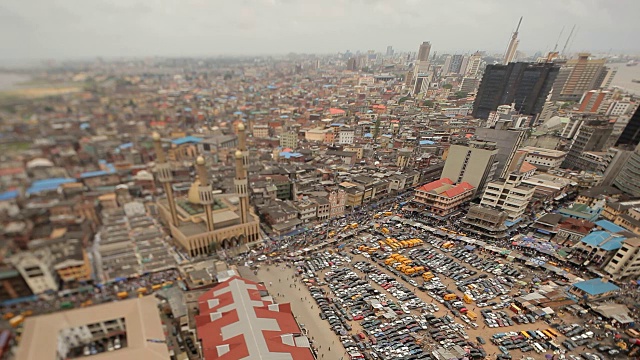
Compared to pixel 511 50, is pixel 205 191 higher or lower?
lower

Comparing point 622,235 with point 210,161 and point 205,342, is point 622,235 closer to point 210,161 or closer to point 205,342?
point 205,342

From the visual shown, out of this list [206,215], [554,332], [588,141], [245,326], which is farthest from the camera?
[588,141]

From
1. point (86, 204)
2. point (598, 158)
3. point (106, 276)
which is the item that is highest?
point (86, 204)

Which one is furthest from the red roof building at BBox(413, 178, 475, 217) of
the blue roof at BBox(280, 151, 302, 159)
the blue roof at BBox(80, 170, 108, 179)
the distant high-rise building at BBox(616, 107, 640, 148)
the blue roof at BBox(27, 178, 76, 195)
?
the blue roof at BBox(27, 178, 76, 195)

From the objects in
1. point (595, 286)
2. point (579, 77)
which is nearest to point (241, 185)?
point (595, 286)

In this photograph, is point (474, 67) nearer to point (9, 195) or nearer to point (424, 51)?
point (424, 51)

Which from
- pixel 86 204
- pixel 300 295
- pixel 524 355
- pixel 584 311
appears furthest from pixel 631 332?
pixel 86 204

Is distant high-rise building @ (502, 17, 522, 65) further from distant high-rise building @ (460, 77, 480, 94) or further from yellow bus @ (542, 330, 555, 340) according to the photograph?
yellow bus @ (542, 330, 555, 340)
